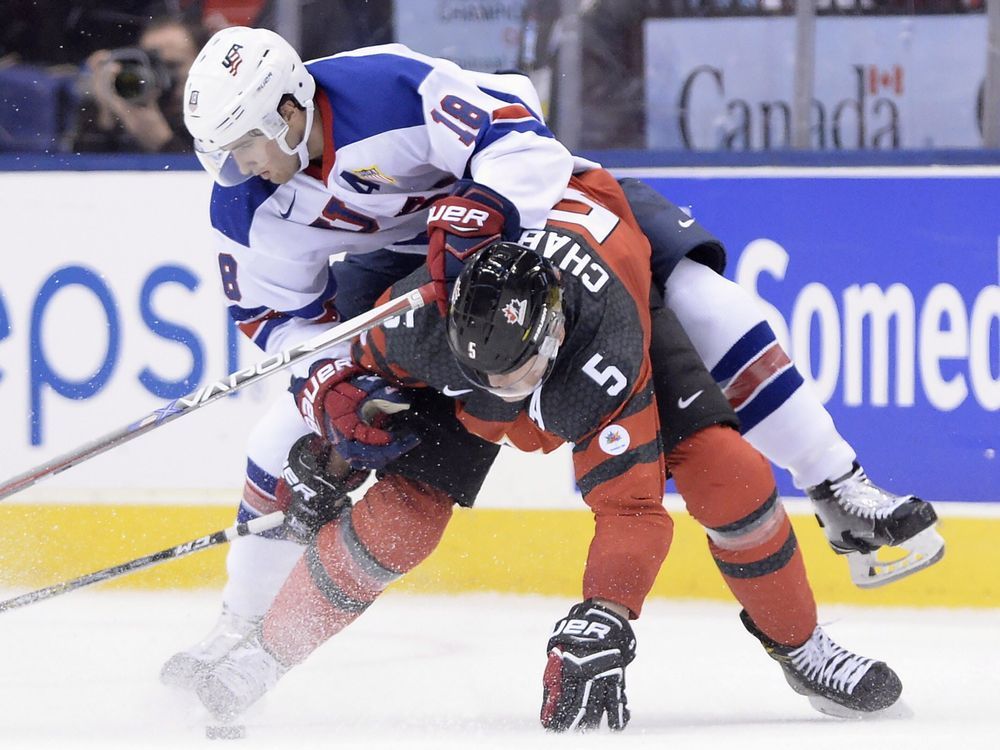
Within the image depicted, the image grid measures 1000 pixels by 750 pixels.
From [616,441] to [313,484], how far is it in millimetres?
631

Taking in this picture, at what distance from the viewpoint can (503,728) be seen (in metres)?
2.45

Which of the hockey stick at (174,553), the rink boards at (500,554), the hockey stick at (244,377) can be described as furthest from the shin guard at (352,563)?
the rink boards at (500,554)

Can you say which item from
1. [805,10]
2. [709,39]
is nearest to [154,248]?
[709,39]

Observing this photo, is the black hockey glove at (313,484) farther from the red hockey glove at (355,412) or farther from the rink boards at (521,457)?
the rink boards at (521,457)

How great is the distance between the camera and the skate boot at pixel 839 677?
8.58 feet

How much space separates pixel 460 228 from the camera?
2398 millimetres

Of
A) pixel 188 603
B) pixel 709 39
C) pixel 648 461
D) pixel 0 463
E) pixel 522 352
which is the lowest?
pixel 188 603

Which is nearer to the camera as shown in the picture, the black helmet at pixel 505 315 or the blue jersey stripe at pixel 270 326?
the black helmet at pixel 505 315

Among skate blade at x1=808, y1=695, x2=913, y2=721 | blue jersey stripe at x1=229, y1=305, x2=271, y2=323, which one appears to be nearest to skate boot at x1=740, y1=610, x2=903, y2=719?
skate blade at x1=808, y1=695, x2=913, y2=721

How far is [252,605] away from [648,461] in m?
1.02

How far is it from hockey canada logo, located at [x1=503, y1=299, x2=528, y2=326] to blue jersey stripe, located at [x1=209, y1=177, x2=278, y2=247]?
2.19 feet

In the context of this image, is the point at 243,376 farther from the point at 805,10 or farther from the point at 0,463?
the point at 805,10

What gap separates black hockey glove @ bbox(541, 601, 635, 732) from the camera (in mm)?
2215

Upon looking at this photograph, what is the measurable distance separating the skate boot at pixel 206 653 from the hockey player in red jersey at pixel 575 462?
23 centimetres
